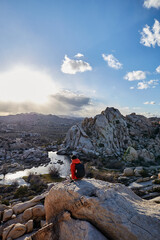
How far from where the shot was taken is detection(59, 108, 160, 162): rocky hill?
3738 centimetres

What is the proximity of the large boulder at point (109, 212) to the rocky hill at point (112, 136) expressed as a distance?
103 ft

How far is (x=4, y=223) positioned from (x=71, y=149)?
33.1m

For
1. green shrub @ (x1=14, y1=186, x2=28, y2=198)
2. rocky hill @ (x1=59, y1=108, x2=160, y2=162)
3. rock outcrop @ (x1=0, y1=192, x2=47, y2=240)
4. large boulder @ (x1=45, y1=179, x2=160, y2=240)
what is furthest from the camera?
rocky hill @ (x1=59, y1=108, x2=160, y2=162)

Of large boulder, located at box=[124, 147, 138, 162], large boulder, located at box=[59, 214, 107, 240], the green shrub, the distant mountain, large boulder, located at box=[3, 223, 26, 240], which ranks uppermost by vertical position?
the distant mountain

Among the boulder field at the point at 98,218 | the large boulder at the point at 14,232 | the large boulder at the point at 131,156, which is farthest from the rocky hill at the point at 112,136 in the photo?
the boulder field at the point at 98,218

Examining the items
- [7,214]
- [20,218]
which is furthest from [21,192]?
[20,218]

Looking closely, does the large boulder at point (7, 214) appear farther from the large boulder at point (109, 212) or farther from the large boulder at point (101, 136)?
the large boulder at point (101, 136)

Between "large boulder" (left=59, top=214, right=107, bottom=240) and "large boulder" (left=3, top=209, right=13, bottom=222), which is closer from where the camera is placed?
"large boulder" (left=59, top=214, right=107, bottom=240)

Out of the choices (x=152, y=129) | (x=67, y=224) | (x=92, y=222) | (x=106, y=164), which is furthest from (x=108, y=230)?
(x=152, y=129)

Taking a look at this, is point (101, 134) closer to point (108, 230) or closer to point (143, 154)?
point (143, 154)

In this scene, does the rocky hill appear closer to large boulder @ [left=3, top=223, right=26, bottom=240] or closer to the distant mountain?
the distant mountain

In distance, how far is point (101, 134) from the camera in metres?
40.7

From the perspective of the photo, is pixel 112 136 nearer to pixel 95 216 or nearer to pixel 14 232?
pixel 14 232

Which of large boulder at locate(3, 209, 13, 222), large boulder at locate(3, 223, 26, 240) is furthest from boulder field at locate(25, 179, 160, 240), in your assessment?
large boulder at locate(3, 209, 13, 222)
